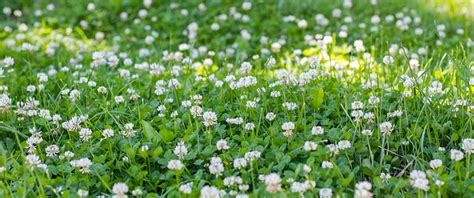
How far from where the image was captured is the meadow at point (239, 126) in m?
2.59

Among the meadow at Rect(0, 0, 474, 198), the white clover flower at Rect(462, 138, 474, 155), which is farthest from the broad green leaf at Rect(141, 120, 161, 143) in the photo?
the white clover flower at Rect(462, 138, 474, 155)

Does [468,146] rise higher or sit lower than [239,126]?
higher

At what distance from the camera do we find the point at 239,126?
309cm

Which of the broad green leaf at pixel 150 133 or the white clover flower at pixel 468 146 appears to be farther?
the broad green leaf at pixel 150 133

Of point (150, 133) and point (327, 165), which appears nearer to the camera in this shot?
point (327, 165)

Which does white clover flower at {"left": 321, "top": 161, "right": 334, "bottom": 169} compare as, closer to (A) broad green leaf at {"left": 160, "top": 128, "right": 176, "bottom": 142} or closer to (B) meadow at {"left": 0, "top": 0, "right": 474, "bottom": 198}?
(B) meadow at {"left": 0, "top": 0, "right": 474, "bottom": 198}

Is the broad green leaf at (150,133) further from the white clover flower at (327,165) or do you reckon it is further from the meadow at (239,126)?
the white clover flower at (327,165)

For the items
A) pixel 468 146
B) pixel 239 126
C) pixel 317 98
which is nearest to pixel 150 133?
pixel 239 126

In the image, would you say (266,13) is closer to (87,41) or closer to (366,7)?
(366,7)

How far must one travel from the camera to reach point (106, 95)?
3582 millimetres

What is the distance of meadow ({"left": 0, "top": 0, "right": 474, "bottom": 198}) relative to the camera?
2590mm

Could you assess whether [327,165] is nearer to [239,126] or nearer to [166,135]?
[239,126]

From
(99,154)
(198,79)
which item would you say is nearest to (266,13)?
(198,79)

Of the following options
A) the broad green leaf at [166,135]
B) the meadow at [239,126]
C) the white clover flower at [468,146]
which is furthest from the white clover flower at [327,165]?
the broad green leaf at [166,135]
